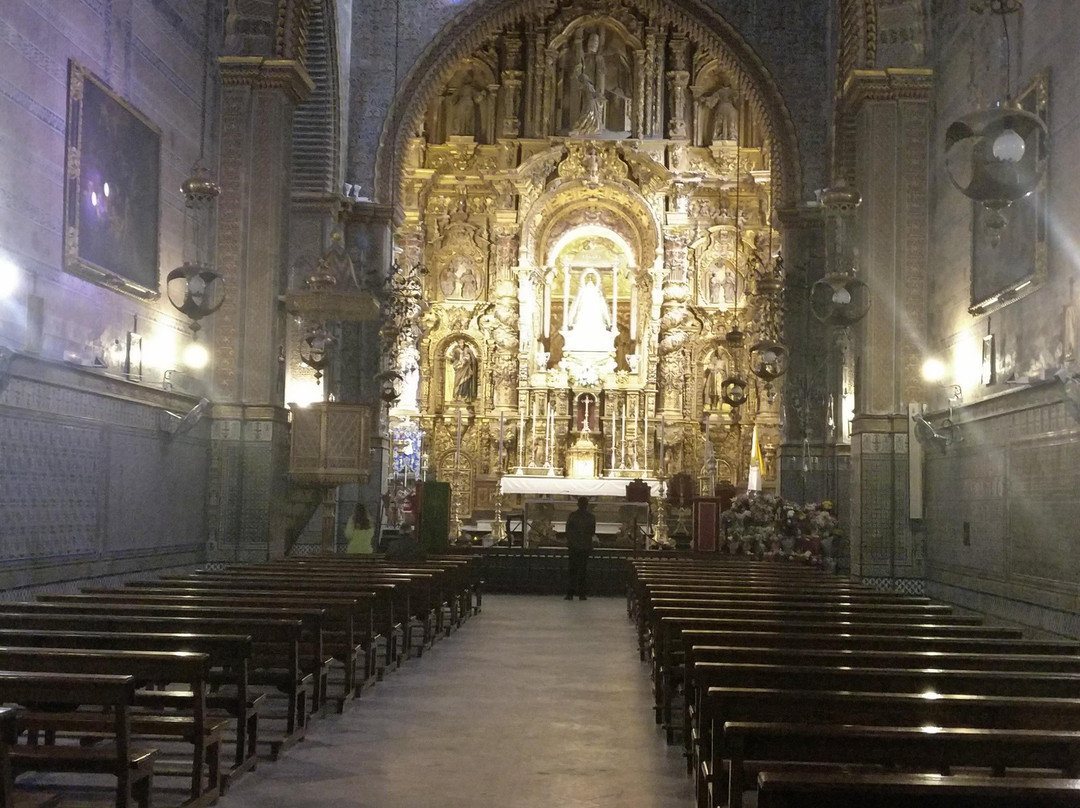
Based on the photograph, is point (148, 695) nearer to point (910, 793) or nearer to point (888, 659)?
point (888, 659)

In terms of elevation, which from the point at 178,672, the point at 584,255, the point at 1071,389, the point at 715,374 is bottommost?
the point at 178,672

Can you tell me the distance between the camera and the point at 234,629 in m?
6.95

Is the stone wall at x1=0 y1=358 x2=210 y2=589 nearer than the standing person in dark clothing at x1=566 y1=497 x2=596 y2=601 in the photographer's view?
Yes

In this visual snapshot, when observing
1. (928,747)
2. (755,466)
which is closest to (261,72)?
(755,466)

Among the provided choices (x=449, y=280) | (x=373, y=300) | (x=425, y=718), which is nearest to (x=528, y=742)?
(x=425, y=718)

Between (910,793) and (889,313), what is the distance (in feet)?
41.3

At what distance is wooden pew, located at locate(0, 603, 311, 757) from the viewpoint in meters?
6.87

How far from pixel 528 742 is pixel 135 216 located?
854 cm

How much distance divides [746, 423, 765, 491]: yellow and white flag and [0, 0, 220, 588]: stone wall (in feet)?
42.7

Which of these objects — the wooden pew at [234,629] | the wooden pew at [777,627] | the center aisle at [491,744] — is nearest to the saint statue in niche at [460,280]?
the center aisle at [491,744]

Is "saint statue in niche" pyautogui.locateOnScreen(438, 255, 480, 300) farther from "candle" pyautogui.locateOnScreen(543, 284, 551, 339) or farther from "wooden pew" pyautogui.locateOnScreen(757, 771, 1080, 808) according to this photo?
"wooden pew" pyautogui.locateOnScreen(757, 771, 1080, 808)

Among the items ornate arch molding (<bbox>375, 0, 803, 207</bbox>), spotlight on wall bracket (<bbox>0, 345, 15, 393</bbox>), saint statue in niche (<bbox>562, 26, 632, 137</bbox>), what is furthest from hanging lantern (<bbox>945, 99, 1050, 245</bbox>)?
saint statue in niche (<bbox>562, 26, 632, 137</bbox>)

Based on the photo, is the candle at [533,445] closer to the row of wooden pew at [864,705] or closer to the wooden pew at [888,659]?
the row of wooden pew at [864,705]

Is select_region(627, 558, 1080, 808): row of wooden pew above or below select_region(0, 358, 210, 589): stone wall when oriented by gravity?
below
